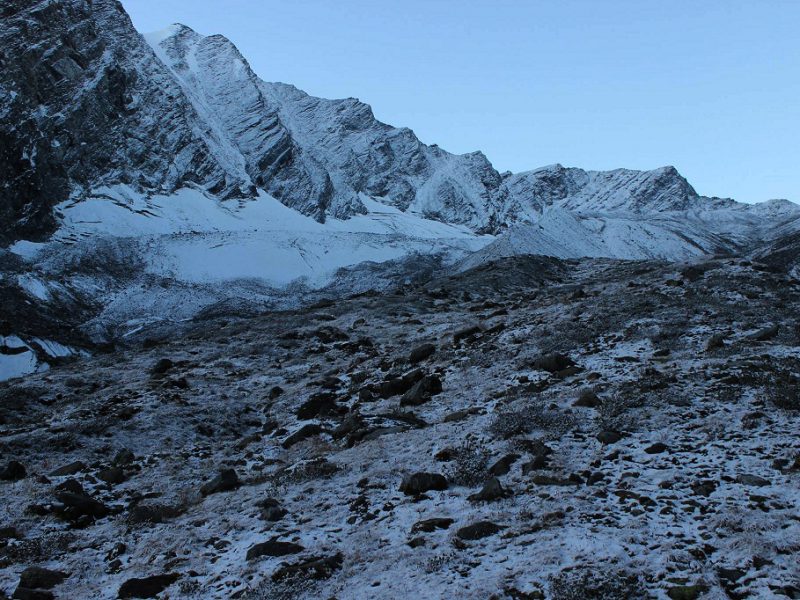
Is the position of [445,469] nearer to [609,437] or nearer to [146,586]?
[609,437]

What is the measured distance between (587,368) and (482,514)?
8812 millimetres

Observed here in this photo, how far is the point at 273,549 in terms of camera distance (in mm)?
9867

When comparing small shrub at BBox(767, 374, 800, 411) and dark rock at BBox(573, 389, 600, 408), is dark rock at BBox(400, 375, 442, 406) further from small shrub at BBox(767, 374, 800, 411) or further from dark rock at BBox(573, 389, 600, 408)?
small shrub at BBox(767, 374, 800, 411)

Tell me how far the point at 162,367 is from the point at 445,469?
16.6 metres

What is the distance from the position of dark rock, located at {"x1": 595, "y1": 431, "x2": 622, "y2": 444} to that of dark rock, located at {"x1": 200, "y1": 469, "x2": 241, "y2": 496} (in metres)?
7.28

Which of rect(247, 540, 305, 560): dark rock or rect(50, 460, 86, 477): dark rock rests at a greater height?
rect(247, 540, 305, 560): dark rock

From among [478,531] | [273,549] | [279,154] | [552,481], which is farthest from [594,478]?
[279,154]

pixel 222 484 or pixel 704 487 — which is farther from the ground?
pixel 704 487

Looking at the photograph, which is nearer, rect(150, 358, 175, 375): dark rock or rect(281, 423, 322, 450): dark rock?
rect(281, 423, 322, 450): dark rock

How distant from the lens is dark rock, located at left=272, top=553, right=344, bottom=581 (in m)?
9.04

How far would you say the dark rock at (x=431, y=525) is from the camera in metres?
9.91

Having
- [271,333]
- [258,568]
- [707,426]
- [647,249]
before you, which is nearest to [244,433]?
[258,568]

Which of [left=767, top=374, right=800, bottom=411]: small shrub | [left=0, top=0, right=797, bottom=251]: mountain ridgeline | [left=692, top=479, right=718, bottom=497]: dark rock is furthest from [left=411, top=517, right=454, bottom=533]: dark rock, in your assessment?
[left=0, top=0, right=797, bottom=251]: mountain ridgeline

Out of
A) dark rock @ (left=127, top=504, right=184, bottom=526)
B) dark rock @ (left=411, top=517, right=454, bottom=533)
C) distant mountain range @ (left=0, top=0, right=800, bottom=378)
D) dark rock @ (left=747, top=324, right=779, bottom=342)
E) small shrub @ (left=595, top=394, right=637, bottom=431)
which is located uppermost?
distant mountain range @ (left=0, top=0, right=800, bottom=378)
